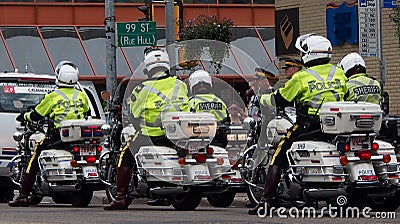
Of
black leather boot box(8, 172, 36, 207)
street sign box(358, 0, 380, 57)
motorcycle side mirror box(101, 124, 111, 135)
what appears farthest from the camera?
street sign box(358, 0, 380, 57)

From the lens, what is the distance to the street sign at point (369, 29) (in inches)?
717

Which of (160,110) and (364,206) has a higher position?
(160,110)

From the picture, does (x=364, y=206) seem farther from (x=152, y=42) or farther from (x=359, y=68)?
(x=152, y=42)

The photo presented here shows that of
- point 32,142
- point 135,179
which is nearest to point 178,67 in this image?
point 32,142

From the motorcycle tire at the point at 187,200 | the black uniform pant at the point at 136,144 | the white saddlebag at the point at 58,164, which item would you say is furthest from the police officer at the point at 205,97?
the white saddlebag at the point at 58,164

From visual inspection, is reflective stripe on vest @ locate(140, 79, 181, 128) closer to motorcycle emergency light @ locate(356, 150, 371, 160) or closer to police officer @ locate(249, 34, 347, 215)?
police officer @ locate(249, 34, 347, 215)

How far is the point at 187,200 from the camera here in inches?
599

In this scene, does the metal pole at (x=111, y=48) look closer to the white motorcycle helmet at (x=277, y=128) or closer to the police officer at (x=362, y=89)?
the white motorcycle helmet at (x=277, y=128)

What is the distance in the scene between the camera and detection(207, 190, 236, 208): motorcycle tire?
54.4ft

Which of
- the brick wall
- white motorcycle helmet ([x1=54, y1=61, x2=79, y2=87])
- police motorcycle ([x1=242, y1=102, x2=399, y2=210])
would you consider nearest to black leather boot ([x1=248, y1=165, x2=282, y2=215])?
police motorcycle ([x1=242, y1=102, x2=399, y2=210])

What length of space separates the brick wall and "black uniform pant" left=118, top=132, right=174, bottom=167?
32.9 ft

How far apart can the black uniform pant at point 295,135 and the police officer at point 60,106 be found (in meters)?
3.94

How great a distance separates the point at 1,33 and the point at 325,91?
30379mm

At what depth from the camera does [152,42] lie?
22.2 m
